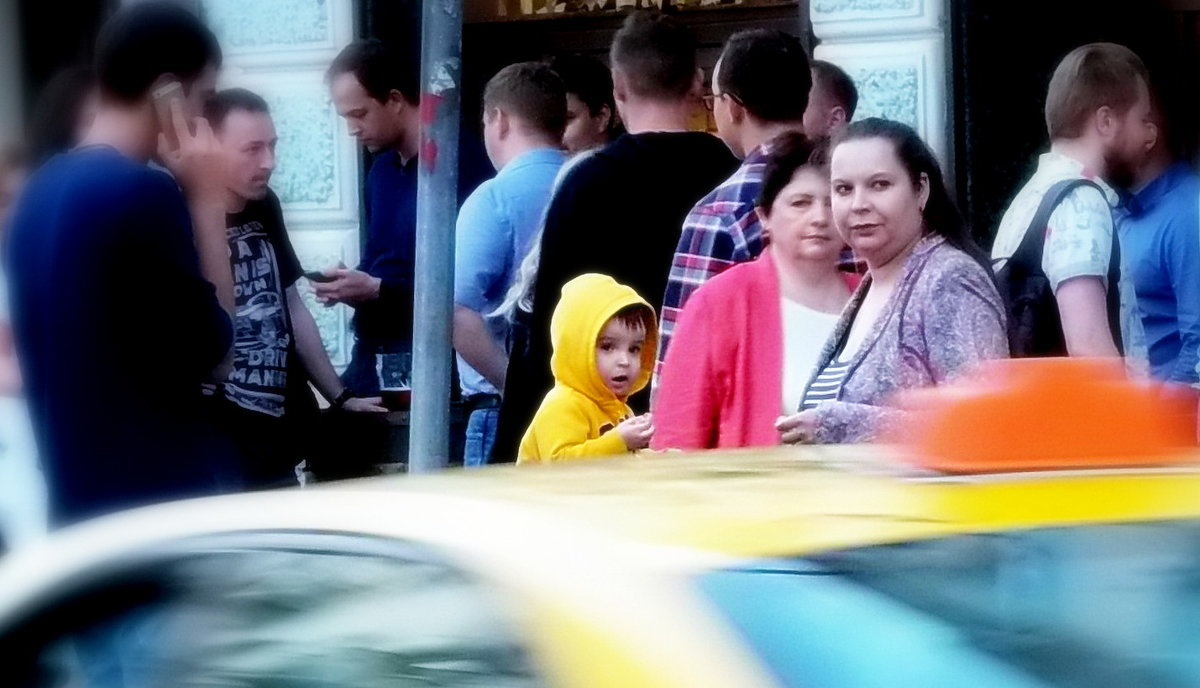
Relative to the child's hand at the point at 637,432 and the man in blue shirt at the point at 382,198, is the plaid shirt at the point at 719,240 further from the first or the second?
the man in blue shirt at the point at 382,198

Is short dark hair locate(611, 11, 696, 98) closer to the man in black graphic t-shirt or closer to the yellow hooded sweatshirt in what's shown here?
the yellow hooded sweatshirt

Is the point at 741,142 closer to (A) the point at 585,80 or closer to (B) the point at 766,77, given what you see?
(B) the point at 766,77

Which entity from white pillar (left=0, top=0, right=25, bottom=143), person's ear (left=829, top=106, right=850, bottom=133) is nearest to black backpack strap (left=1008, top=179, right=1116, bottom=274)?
person's ear (left=829, top=106, right=850, bottom=133)

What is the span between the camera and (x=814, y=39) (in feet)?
25.6

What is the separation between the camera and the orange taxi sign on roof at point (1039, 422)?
220cm

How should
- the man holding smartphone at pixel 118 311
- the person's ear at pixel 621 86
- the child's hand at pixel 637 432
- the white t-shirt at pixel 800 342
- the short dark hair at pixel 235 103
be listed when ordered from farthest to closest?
1. the short dark hair at pixel 235 103
2. the person's ear at pixel 621 86
3. the child's hand at pixel 637 432
4. the white t-shirt at pixel 800 342
5. the man holding smartphone at pixel 118 311

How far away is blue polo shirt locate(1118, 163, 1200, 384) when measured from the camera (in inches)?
234

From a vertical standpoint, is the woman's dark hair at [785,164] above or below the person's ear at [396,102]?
below

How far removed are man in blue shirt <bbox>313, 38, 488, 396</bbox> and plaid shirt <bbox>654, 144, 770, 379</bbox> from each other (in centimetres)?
162

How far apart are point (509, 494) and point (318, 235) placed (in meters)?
6.16

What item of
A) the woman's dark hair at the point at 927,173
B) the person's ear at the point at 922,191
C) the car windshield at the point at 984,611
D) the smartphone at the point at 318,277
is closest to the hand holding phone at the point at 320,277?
the smartphone at the point at 318,277

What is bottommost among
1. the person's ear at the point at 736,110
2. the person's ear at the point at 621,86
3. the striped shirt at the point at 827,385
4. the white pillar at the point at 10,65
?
the striped shirt at the point at 827,385

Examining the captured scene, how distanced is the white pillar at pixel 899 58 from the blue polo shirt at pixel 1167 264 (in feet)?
5.15

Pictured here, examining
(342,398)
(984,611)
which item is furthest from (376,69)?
(984,611)
